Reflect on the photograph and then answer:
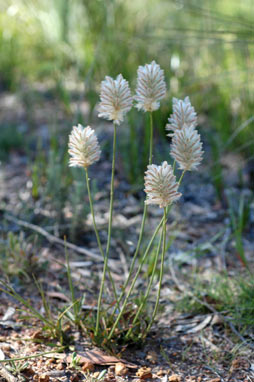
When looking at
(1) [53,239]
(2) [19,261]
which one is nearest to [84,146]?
(2) [19,261]

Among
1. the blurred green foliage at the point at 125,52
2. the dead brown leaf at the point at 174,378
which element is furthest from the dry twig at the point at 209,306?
the blurred green foliage at the point at 125,52

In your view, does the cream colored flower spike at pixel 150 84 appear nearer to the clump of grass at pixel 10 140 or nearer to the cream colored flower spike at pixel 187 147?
the cream colored flower spike at pixel 187 147

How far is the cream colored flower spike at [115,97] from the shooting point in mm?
1269

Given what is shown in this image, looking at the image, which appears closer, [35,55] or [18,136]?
[18,136]

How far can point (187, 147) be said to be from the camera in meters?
Answer: 1.23

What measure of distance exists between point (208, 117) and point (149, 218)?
122cm

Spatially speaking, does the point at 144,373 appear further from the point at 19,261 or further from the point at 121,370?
the point at 19,261

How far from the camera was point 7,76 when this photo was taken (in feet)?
13.4

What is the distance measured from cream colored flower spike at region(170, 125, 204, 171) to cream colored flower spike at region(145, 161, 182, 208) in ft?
0.24

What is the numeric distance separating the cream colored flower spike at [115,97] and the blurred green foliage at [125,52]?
1.62m

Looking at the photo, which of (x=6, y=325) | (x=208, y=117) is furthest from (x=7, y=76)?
(x=6, y=325)

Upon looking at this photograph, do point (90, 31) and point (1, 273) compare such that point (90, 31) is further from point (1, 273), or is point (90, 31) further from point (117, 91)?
point (117, 91)

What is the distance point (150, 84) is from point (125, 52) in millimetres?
2065

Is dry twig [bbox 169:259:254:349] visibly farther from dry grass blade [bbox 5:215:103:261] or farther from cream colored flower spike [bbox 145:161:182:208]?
cream colored flower spike [bbox 145:161:182:208]
